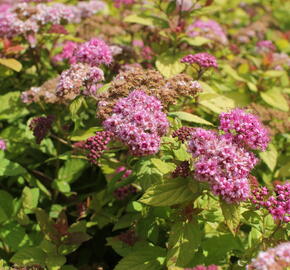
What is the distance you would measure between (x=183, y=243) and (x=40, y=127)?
1328 mm

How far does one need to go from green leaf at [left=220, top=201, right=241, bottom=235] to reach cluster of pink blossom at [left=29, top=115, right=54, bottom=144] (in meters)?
1.40

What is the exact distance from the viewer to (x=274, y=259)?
181cm

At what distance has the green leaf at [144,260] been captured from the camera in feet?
8.45

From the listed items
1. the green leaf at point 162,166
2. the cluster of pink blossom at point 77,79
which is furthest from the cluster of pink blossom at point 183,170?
the cluster of pink blossom at point 77,79

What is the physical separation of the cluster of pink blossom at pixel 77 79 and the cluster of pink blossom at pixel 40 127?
261 mm

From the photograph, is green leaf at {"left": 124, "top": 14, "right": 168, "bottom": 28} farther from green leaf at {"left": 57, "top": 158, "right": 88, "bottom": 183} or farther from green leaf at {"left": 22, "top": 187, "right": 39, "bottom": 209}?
green leaf at {"left": 22, "top": 187, "right": 39, "bottom": 209}

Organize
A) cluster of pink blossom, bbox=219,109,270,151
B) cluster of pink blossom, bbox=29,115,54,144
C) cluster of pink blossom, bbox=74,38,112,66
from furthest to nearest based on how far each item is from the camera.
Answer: cluster of pink blossom, bbox=74,38,112,66
cluster of pink blossom, bbox=29,115,54,144
cluster of pink blossom, bbox=219,109,270,151

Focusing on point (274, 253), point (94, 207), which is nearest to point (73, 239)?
point (94, 207)

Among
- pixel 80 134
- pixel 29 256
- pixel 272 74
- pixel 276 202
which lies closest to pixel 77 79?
pixel 80 134

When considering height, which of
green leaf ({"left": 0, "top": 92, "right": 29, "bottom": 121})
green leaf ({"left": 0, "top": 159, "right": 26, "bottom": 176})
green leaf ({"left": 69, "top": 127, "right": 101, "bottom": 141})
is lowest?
green leaf ({"left": 0, "top": 159, "right": 26, "bottom": 176})

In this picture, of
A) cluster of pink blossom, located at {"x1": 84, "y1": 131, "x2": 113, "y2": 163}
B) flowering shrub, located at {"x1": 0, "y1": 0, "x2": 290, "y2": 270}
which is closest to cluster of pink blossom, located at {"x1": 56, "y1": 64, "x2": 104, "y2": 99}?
flowering shrub, located at {"x1": 0, "y1": 0, "x2": 290, "y2": 270}

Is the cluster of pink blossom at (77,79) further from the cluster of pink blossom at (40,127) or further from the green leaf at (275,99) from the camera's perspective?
the green leaf at (275,99)

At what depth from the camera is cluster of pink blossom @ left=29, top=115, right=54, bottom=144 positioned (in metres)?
2.85

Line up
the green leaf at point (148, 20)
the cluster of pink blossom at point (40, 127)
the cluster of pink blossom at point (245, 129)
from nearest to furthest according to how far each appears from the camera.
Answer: the cluster of pink blossom at point (245, 129) < the cluster of pink blossom at point (40, 127) < the green leaf at point (148, 20)
